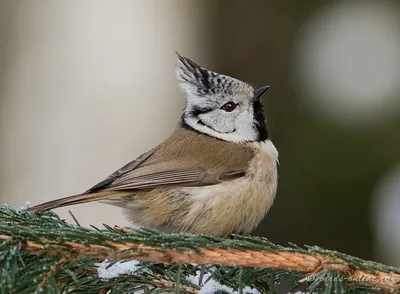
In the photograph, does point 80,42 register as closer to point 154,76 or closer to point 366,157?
point 154,76

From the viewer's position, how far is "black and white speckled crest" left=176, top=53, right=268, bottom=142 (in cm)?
360

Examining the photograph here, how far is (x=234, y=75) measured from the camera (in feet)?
21.8

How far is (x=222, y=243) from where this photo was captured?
5.81ft

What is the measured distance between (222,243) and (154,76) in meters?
6.14

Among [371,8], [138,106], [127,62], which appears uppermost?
[371,8]

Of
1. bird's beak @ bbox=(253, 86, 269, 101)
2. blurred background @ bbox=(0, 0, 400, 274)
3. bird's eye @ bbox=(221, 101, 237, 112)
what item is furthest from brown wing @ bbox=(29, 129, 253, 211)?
blurred background @ bbox=(0, 0, 400, 274)

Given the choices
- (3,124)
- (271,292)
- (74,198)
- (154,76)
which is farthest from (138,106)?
(271,292)

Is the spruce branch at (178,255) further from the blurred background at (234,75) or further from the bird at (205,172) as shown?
the blurred background at (234,75)

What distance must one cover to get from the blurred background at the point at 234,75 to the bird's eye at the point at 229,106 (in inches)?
106

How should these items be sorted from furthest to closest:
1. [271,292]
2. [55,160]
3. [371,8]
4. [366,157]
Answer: [55,160] → [371,8] → [366,157] → [271,292]

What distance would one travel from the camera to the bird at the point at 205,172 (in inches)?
123

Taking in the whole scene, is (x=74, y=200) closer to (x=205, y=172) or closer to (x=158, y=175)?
(x=158, y=175)

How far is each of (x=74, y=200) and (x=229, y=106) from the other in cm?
120

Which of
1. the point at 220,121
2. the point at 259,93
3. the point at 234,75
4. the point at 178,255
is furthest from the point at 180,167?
the point at 234,75
